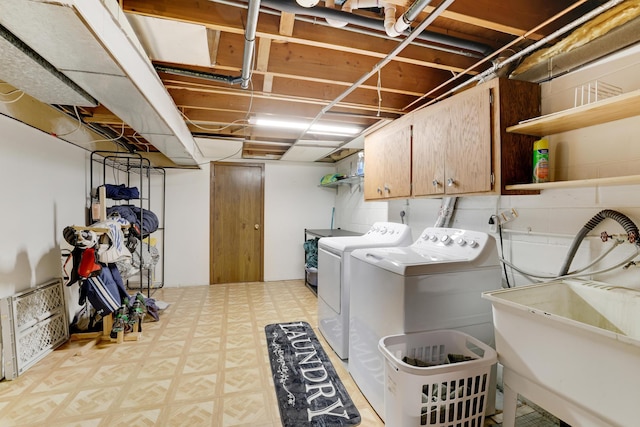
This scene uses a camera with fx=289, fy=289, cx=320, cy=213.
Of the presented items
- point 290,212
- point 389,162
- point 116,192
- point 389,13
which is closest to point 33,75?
point 389,13

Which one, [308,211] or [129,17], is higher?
[129,17]

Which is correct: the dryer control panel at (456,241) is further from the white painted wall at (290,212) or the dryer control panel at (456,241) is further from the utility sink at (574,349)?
the white painted wall at (290,212)

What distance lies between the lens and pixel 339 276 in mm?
2555

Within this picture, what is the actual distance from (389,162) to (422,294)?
1390 mm

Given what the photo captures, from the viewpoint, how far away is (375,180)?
9.66ft

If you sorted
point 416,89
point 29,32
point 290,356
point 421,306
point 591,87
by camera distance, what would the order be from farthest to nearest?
point 290,356
point 416,89
point 421,306
point 591,87
point 29,32

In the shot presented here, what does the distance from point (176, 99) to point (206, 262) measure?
3026 mm

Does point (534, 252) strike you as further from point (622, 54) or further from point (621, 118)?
point (622, 54)

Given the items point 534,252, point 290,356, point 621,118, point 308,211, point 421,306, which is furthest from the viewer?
point 308,211

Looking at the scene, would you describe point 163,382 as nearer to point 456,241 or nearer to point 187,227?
point 456,241

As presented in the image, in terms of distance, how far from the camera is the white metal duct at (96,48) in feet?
3.32

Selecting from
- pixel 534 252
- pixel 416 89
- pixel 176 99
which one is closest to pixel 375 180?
pixel 416 89

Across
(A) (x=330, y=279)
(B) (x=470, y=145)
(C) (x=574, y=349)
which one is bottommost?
(A) (x=330, y=279)

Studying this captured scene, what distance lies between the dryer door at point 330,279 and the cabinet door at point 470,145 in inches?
46.1
